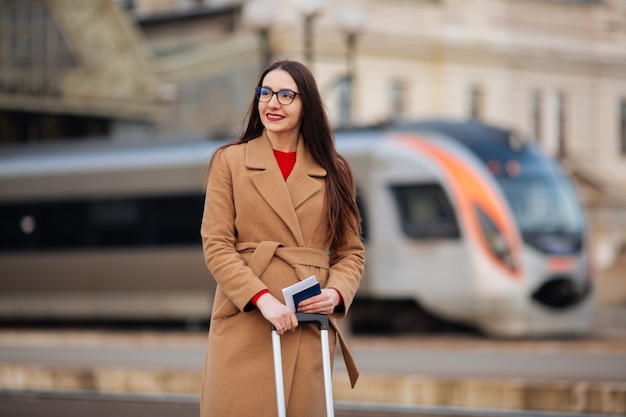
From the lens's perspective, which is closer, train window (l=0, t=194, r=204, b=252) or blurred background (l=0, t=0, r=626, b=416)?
blurred background (l=0, t=0, r=626, b=416)

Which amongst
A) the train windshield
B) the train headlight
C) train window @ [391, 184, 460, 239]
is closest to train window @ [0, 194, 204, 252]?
train window @ [391, 184, 460, 239]

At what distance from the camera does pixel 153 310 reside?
24.5 m

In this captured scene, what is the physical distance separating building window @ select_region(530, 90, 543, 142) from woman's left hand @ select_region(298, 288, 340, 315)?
143 ft

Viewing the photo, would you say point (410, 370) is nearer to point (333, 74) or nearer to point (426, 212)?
point (426, 212)

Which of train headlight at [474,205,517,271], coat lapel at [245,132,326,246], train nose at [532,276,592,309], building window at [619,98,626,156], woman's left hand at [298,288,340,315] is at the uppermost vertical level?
building window at [619,98,626,156]

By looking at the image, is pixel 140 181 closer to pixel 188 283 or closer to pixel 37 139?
pixel 188 283

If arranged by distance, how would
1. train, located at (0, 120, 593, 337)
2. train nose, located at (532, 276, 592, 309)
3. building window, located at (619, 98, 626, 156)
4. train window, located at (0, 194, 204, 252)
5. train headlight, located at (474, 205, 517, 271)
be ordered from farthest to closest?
1. building window, located at (619, 98, 626, 156)
2. train window, located at (0, 194, 204, 252)
3. train nose, located at (532, 276, 592, 309)
4. train, located at (0, 120, 593, 337)
5. train headlight, located at (474, 205, 517, 271)

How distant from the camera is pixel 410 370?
13.9 m

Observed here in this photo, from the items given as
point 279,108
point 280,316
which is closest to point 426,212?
point 279,108

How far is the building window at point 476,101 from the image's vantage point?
1807 inches

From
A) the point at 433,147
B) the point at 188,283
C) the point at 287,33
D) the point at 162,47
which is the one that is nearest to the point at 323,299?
the point at 433,147

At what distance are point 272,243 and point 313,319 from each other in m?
0.29

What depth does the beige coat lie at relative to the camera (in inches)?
191

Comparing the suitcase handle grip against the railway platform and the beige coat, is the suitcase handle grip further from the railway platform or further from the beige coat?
the railway platform
